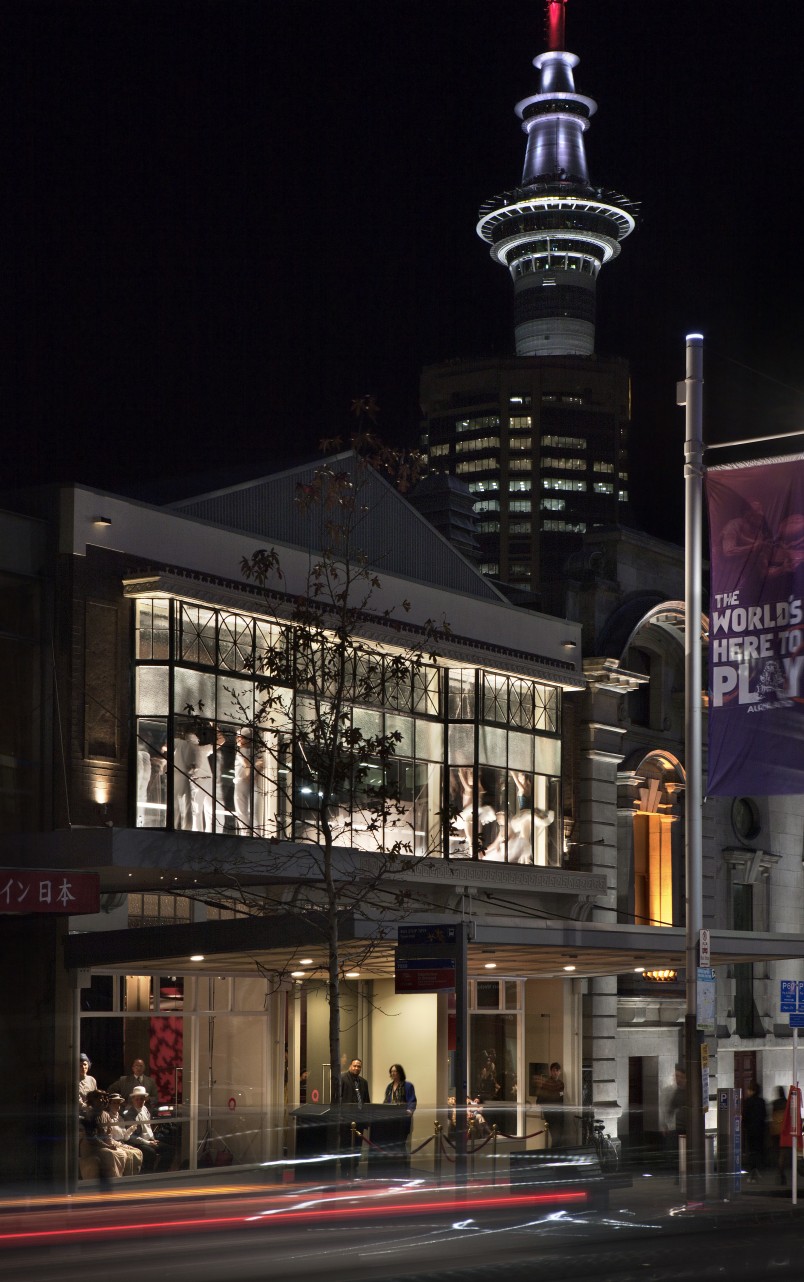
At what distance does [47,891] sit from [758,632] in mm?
9850

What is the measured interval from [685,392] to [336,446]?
7.30 meters

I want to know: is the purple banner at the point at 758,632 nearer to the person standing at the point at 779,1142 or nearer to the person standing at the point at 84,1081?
the person standing at the point at 779,1142

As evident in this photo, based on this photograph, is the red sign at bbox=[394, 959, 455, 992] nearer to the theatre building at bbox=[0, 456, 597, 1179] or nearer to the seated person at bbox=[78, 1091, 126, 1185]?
the theatre building at bbox=[0, 456, 597, 1179]

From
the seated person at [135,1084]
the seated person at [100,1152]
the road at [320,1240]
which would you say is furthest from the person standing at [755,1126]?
the road at [320,1240]

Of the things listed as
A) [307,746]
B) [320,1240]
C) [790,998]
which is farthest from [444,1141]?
[790,998]

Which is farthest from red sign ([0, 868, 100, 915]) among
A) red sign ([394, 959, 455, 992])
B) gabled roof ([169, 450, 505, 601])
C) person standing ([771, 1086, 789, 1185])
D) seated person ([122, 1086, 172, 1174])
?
person standing ([771, 1086, 789, 1185])

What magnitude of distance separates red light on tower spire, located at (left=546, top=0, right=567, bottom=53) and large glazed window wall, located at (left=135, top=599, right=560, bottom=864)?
16632 centimetres

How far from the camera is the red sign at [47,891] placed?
23.8 metres

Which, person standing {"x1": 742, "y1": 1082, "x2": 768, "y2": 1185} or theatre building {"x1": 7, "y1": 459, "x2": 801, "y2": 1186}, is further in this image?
person standing {"x1": 742, "y1": 1082, "x2": 768, "y2": 1185}

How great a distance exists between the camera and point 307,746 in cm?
2628

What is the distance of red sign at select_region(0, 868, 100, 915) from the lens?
23.8 meters

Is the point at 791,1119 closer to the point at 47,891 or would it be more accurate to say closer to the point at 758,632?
the point at 758,632

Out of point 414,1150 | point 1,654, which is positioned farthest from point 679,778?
point 414,1150

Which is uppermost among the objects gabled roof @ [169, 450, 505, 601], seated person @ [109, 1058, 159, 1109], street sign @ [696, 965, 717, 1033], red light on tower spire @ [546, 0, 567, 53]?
red light on tower spire @ [546, 0, 567, 53]
